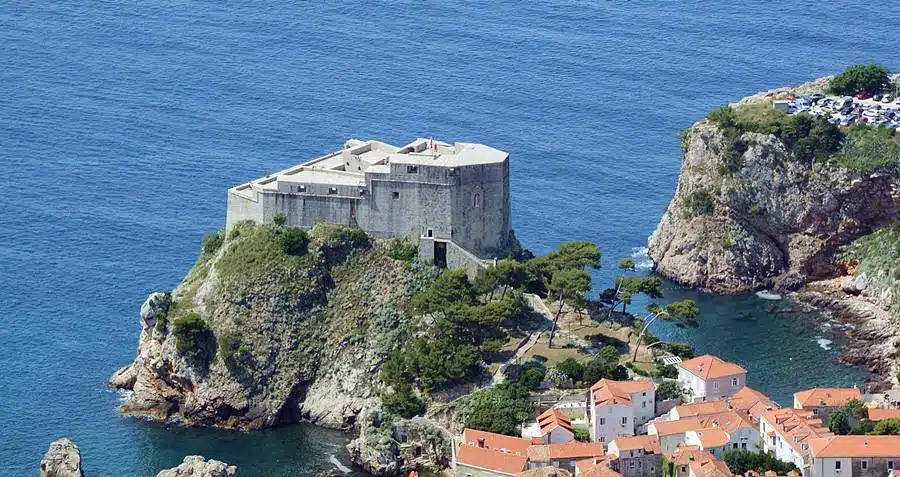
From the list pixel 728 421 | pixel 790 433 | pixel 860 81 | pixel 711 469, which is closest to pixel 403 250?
pixel 728 421

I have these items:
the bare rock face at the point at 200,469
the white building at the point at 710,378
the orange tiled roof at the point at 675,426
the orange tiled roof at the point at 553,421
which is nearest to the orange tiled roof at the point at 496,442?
the orange tiled roof at the point at 553,421

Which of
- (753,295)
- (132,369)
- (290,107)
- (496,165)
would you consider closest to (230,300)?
(132,369)

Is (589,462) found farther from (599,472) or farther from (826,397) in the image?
(826,397)

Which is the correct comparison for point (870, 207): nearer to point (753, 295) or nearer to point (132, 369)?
point (753, 295)

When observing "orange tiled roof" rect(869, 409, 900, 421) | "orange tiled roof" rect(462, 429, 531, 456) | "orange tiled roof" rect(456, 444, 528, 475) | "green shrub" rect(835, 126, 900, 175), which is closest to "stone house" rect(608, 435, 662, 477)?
"orange tiled roof" rect(462, 429, 531, 456)

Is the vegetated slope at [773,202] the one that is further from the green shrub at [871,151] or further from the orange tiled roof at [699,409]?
the orange tiled roof at [699,409]

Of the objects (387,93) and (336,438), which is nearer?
(336,438)
